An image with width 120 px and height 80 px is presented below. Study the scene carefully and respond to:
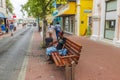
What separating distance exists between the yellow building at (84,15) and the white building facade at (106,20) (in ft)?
18.9

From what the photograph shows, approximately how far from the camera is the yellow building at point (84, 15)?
26.1 meters

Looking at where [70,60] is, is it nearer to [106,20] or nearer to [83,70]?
[83,70]

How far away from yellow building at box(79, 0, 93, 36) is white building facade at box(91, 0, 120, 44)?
575 centimetres

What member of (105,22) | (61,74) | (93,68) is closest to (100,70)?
(93,68)

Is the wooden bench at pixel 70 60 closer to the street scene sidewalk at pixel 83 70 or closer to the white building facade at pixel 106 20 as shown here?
the street scene sidewalk at pixel 83 70

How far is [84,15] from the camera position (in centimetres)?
2620

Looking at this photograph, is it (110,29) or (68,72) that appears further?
(110,29)

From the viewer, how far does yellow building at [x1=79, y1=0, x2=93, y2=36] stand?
26.1 metres

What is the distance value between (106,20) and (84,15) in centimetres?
838

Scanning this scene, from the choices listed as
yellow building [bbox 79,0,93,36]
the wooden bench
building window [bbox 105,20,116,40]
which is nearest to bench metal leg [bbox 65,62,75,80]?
the wooden bench

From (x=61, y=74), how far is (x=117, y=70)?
7.04ft

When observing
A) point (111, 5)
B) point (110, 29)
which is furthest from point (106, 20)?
point (111, 5)

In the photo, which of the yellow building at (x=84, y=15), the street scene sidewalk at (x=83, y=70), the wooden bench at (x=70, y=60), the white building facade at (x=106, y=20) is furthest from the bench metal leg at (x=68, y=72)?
the yellow building at (x=84, y=15)

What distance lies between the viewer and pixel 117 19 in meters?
15.5
